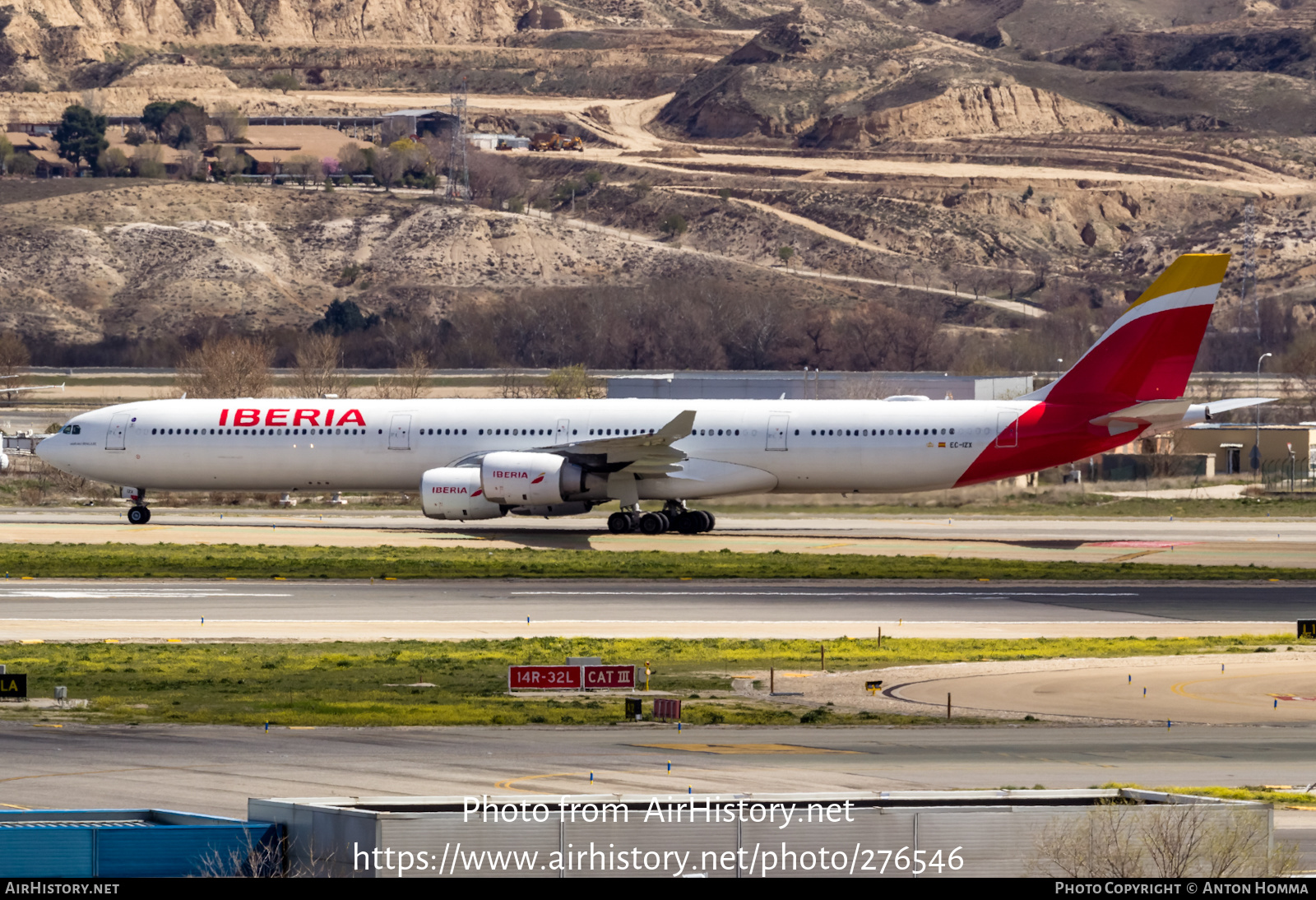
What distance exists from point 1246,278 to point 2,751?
17882 cm

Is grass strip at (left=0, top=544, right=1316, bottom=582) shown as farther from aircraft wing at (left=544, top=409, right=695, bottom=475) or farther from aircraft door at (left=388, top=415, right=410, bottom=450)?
aircraft door at (left=388, top=415, right=410, bottom=450)

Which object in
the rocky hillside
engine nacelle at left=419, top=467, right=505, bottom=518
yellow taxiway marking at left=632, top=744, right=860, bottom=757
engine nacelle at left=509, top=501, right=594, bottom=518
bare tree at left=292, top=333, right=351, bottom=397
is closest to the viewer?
yellow taxiway marking at left=632, top=744, right=860, bottom=757

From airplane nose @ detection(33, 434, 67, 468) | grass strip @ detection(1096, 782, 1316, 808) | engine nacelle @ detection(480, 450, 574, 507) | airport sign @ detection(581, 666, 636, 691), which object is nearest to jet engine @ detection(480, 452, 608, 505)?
engine nacelle @ detection(480, 450, 574, 507)

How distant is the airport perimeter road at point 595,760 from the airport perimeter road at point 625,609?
11437mm

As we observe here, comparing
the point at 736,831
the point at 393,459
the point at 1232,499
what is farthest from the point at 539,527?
the point at 736,831

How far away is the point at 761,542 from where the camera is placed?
56.7 meters

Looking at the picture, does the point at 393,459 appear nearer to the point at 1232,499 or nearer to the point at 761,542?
the point at 761,542

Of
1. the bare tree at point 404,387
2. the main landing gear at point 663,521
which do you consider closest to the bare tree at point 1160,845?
the main landing gear at point 663,521

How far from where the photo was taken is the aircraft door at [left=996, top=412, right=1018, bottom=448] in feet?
185

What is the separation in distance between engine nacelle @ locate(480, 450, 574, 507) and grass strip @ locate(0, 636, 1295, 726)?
19.5m

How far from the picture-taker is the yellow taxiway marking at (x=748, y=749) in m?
24.2

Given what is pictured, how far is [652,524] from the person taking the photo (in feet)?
191

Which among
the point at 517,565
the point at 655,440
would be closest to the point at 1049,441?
the point at 655,440

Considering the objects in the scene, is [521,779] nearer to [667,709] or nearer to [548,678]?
[667,709]
